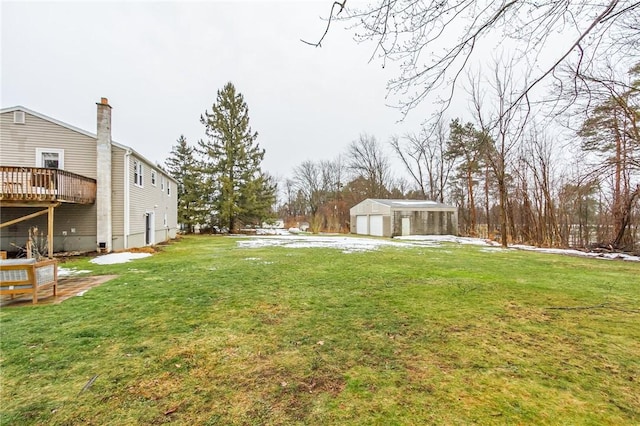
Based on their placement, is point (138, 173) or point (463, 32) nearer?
point (463, 32)

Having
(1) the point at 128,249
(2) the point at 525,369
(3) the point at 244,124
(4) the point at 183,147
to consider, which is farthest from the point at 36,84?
(2) the point at 525,369

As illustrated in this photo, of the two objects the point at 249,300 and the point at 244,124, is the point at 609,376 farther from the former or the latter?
the point at 244,124

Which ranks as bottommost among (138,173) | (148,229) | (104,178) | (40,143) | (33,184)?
(148,229)

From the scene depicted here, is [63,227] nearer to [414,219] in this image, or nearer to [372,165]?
[414,219]

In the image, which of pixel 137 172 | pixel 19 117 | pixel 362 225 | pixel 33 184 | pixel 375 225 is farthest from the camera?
pixel 362 225

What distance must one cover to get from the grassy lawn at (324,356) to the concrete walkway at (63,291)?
34cm

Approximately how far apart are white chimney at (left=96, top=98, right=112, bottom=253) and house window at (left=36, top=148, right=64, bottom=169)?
1.27m

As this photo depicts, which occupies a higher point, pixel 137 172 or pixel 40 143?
pixel 40 143

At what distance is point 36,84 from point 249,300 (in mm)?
17053

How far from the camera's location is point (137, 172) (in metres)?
13.3

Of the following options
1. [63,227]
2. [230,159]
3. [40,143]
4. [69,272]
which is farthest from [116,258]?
[230,159]

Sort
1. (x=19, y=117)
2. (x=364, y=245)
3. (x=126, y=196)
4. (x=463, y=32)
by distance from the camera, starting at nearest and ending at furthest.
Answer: (x=463, y=32) < (x=19, y=117) < (x=126, y=196) < (x=364, y=245)

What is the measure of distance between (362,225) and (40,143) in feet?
77.2

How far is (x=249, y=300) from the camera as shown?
15.7ft
